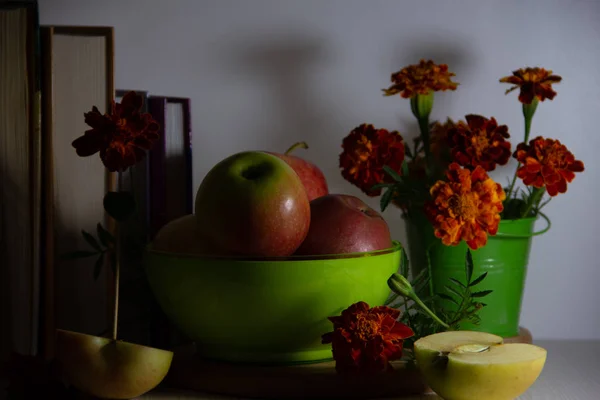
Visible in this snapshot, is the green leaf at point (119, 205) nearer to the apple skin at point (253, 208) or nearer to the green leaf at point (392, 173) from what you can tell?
the apple skin at point (253, 208)

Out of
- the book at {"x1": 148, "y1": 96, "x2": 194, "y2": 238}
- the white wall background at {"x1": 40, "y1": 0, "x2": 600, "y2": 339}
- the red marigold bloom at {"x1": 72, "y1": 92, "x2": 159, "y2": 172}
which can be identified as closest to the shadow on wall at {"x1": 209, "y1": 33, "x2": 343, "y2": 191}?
the white wall background at {"x1": 40, "y1": 0, "x2": 600, "y2": 339}

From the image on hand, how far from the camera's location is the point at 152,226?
Result: 3.01ft

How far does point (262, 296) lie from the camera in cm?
71

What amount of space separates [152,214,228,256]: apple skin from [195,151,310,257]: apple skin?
20mm

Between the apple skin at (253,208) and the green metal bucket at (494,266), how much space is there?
0.24 meters

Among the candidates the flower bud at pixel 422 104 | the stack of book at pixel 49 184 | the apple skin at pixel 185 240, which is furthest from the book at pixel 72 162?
the flower bud at pixel 422 104

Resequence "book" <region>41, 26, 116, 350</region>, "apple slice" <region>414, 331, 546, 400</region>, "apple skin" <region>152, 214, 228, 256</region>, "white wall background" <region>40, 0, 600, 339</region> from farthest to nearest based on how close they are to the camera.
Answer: "white wall background" <region>40, 0, 600, 339</region> → "book" <region>41, 26, 116, 350</region> → "apple skin" <region>152, 214, 228, 256</region> → "apple slice" <region>414, 331, 546, 400</region>

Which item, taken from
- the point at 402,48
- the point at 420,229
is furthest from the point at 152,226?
the point at 402,48

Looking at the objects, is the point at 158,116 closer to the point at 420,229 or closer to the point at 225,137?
the point at 225,137

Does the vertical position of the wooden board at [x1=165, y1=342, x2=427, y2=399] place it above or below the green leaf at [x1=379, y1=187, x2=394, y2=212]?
below

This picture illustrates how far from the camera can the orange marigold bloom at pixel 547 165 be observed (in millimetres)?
880

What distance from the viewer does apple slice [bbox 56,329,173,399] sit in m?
0.66

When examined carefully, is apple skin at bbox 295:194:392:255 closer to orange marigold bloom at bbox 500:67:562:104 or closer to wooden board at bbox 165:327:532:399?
wooden board at bbox 165:327:532:399

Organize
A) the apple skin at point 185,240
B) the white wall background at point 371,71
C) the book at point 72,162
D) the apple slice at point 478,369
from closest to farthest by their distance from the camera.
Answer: the apple slice at point 478,369
the apple skin at point 185,240
the book at point 72,162
the white wall background at point 371,71
